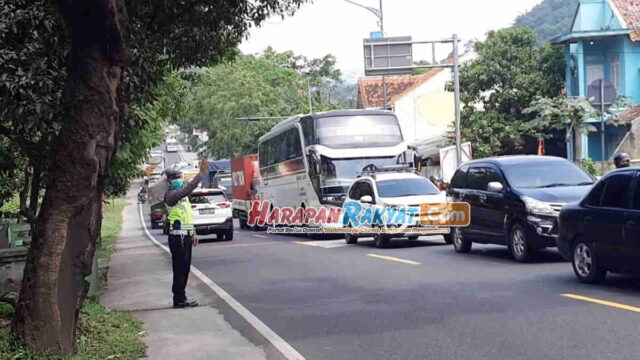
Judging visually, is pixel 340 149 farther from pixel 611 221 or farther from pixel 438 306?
pixel 438 306

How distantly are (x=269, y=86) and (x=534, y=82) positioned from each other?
2611cm

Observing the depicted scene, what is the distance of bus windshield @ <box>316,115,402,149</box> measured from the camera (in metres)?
23.5

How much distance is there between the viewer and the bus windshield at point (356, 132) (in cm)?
2355

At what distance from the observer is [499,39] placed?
37469 mm

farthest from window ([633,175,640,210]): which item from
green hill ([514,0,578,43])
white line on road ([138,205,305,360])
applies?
green hill ([514,0,578,43])

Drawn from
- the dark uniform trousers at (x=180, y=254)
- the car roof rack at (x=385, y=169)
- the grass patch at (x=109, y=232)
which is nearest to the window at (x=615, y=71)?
the car roof rack at (x=385, y=169)

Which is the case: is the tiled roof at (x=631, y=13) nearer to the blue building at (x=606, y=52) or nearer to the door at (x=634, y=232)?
the blue building at (x=606, y=52)

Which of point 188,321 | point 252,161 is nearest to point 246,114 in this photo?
point 252,161

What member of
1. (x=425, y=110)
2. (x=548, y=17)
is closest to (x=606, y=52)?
(x=425, y=110)

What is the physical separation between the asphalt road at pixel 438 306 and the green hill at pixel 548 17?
244 feet

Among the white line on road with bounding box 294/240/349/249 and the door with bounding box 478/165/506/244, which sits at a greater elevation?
the door with bounding box 478/165/506/244

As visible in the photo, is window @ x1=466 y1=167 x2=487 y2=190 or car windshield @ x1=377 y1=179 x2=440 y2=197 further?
car windshield @ x1=377 y1=179 x2=440 y2=197

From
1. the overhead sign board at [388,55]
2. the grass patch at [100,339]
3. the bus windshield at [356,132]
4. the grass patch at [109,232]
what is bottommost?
the grass patch at [109,232]

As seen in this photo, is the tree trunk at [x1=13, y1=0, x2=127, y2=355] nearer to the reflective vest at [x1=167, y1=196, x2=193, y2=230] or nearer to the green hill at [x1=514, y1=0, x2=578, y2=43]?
the reflective vest at [x1=167, y1=196, x2=193, y2=230]
